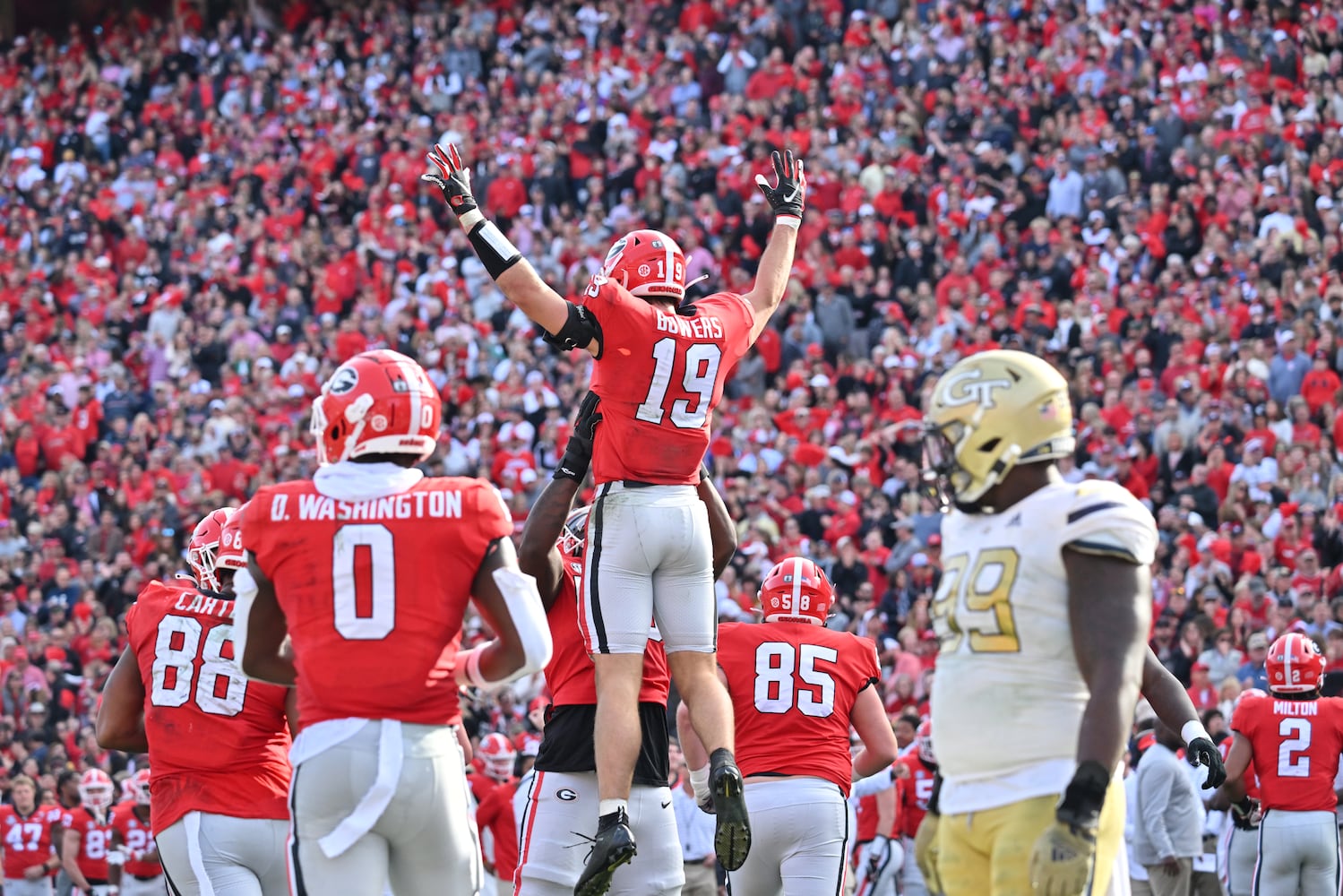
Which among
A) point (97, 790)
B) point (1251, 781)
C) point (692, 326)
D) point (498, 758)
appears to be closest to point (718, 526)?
point (692, 326)

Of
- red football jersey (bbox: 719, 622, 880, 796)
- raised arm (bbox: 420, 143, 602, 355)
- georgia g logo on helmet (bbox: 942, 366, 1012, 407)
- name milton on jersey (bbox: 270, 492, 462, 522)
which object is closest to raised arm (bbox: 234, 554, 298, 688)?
name milton on jersey (bbox: 270, 492, 462, 522)

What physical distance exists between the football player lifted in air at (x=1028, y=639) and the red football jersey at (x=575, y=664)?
214 cm

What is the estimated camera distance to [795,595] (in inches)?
311

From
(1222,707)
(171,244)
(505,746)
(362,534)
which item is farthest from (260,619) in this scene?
(171,244)

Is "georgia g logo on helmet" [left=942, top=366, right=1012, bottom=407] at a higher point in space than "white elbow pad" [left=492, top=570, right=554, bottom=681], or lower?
higher

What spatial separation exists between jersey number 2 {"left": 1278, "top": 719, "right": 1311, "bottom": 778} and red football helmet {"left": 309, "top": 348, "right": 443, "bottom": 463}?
637 cm

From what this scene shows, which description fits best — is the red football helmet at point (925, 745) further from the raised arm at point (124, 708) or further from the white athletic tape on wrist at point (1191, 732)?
the raised arm at point (124, 708)

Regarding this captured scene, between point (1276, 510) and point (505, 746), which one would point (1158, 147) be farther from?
point (505, 746)

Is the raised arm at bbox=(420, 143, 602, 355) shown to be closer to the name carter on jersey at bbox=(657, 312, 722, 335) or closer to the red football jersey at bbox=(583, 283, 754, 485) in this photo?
the red football jersey at bbox=(583, 283, 754, 485)

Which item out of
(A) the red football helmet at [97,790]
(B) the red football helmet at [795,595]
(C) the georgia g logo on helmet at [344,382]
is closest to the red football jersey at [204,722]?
(C) the georgia g logo on helmet at [344,382]

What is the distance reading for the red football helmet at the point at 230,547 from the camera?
23.1 feet

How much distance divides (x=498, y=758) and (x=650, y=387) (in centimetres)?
607

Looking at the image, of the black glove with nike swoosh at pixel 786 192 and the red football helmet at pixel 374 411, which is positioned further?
the black glove with nike swoosh at pixel 786 192

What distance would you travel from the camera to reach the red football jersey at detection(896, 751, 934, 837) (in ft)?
39.7
